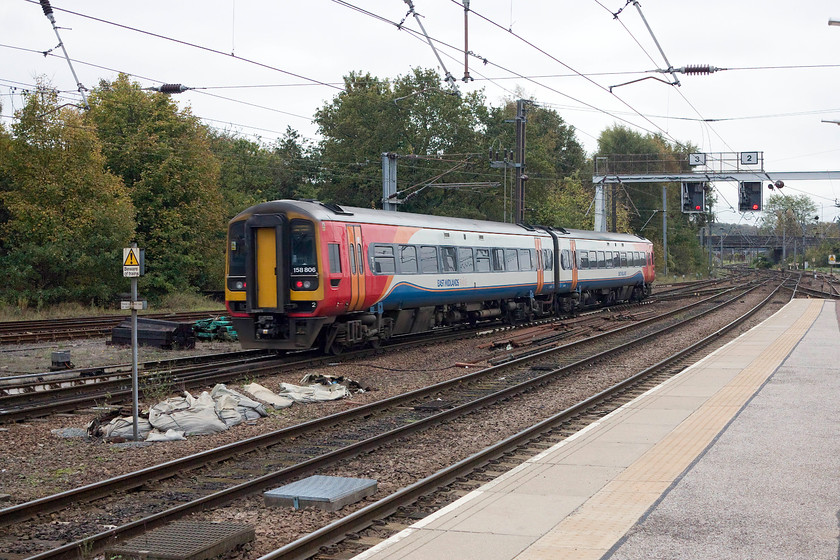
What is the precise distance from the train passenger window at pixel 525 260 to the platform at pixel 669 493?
1417 cm

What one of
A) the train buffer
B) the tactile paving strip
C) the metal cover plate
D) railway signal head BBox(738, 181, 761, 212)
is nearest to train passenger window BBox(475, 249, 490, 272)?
the train buffer

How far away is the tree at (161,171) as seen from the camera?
38750 millimetres

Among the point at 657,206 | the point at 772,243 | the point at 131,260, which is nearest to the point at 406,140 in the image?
the point at 657,206

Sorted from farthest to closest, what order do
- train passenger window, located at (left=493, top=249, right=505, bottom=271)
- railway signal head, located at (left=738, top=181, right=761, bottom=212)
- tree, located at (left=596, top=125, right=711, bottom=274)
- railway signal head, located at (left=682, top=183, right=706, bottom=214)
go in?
tree, located at (left=596, top=125, right=711, bottom=274)
railway signal head, located at (left=682, top=183, right=706, bottom=214)
railway signal head, located at (left=738, top=181, right=761, bottom=212)
train passenger window, located at (left=493, top=249, right=505, bottom=271)

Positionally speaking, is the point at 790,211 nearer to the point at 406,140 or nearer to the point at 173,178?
the point at 406,140

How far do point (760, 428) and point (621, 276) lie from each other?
2766cm

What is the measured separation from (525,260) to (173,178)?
19154mm

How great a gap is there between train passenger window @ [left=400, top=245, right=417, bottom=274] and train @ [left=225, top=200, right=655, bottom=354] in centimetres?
4

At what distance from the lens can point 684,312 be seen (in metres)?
34.6

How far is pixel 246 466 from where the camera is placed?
9.45m

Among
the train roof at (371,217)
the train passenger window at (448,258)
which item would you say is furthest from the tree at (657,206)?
the train passenger window at (448,258)

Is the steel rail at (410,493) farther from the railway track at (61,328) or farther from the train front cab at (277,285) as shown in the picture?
the railway track at (61,328)

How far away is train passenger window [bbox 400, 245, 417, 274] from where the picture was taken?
20.4m

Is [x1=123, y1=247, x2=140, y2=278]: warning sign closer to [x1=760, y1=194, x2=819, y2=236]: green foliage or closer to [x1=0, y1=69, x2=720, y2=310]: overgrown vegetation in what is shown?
[x1=0, y1=69, x2=720, y2=310]: overgrown vegetation
